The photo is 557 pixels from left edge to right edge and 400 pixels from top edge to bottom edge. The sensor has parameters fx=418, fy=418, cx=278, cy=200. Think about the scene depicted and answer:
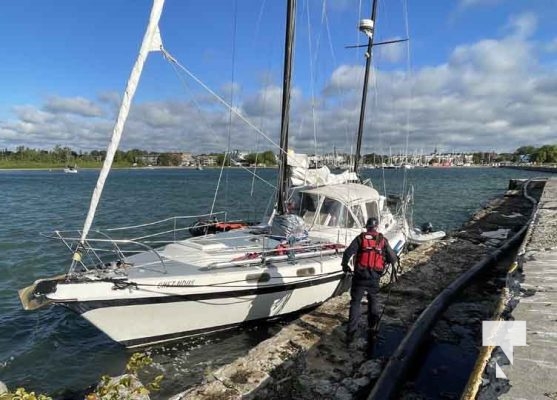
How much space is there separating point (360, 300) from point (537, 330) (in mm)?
2737

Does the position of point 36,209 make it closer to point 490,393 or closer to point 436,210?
point 436,210

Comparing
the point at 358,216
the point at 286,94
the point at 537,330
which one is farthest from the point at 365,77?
the point at 537,330

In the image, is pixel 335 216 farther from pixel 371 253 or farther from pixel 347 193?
pixel 371 253

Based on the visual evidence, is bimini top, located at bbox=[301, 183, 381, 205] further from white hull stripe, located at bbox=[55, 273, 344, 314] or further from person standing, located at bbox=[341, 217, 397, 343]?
person standing, located at bbox=[341, 217, 397, 343]

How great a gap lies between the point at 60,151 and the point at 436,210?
196 m

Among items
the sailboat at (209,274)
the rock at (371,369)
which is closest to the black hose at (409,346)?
the rock at (371,369)

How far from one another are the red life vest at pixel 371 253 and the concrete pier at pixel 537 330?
207cm

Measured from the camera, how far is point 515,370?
378 cm

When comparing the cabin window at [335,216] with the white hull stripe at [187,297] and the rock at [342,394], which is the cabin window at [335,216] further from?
the rock at [342,394]

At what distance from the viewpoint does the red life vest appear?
688 cm

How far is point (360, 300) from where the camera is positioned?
6883mm
